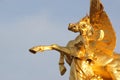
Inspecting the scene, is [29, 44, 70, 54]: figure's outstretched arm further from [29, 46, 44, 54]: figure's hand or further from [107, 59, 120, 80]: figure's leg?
[107, 59, 120, 80]: figure's leg

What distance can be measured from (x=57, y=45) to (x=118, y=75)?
1.67m

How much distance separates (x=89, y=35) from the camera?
1859cm

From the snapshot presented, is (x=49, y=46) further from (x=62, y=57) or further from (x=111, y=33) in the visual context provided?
(x=111, y=33)

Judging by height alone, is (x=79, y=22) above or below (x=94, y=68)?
above

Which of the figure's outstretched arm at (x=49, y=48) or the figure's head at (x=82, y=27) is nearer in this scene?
the figure's outstretched arm at (x=49, y=48)

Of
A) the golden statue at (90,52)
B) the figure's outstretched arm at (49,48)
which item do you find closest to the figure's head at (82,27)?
the golden statue at (90,52)

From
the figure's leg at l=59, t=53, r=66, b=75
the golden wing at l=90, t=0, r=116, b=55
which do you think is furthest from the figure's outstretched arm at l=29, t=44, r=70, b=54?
the golden wing at l=90, t=0, r=116, b=55

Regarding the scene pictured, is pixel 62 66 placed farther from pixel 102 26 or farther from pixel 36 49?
pixel 102 26

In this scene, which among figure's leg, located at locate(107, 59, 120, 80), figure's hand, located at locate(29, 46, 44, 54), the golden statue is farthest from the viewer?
figure's leg, located at locate(107, 59, 120, 80)

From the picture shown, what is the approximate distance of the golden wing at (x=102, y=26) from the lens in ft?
62.5

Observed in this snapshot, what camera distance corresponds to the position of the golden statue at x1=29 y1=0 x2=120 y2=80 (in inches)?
723

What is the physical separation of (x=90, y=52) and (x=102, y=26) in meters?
1.18

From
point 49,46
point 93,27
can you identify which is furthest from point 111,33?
point 49,46

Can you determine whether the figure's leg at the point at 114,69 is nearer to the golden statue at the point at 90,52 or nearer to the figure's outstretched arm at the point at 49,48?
the golden statue at the point at 90,52
